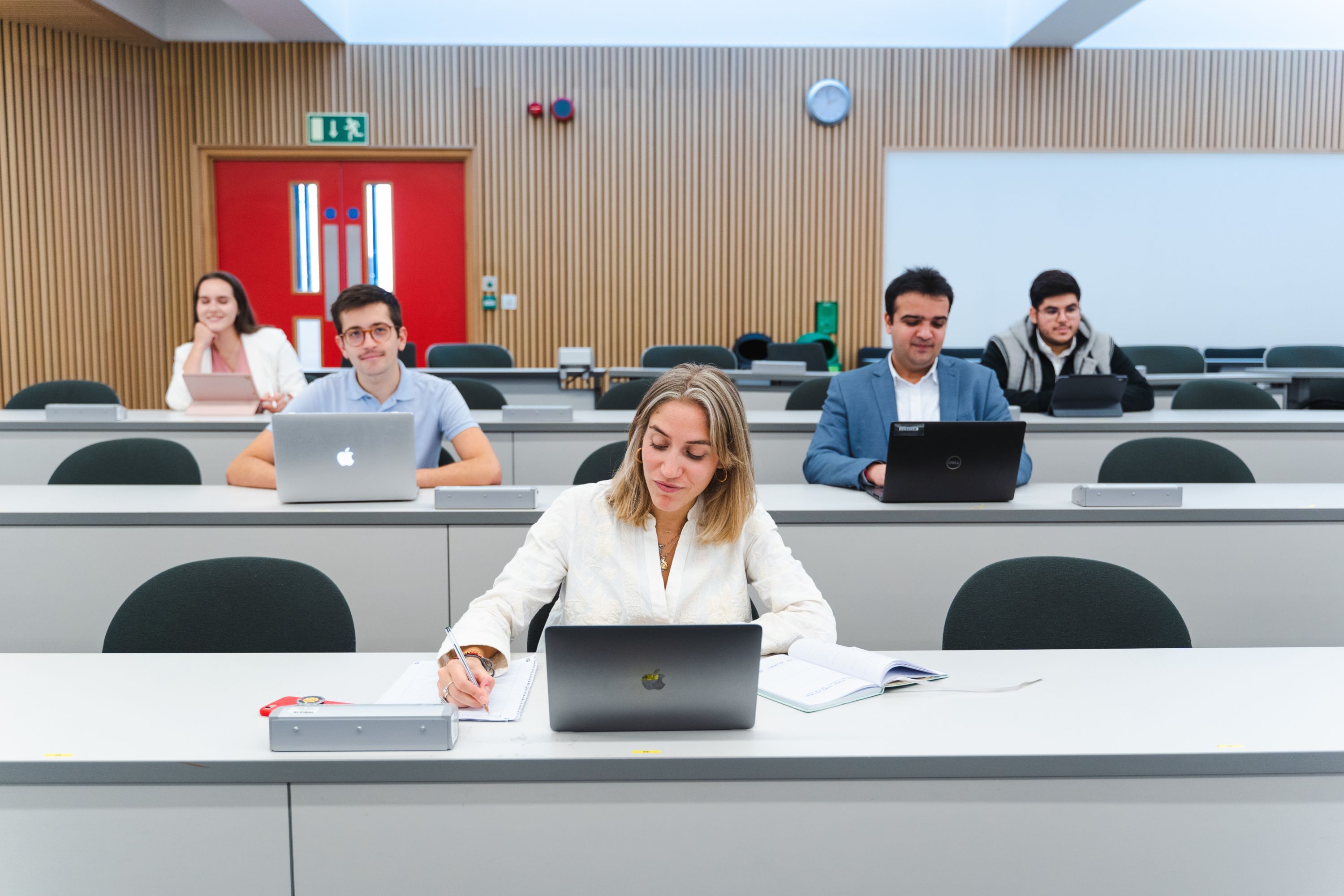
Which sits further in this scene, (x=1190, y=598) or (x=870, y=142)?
(x=870, y=142)

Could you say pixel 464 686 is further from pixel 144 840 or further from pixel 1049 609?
pixel 1049 609

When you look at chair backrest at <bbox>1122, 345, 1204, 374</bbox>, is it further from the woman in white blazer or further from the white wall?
the woman in white blazer

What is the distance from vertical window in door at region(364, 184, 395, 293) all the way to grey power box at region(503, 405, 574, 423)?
4148 mm

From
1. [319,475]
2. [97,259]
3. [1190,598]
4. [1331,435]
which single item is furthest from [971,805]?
[97,259]

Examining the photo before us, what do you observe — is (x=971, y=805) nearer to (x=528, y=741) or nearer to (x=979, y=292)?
(x=528, y=741)

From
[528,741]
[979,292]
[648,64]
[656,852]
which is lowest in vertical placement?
[656,852]

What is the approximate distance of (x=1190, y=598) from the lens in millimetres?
2814

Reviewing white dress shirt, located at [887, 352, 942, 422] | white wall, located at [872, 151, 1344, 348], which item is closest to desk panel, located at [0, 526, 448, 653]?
white dress shirt, located at [887, 352, 942, 422]

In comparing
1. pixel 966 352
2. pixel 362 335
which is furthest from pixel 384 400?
pixel 966 352

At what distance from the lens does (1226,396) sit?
4922 millimetres

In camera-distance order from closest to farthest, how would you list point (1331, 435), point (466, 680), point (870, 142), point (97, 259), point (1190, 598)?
1. point (466, 680)
2. point (1190, 598)
3. point (1331, 435)
4. point (97, 259)
5. point (870, 142)

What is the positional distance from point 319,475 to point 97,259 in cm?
603

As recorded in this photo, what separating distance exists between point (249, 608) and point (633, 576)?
0.79 m

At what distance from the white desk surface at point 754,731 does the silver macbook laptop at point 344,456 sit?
40.3 inches
